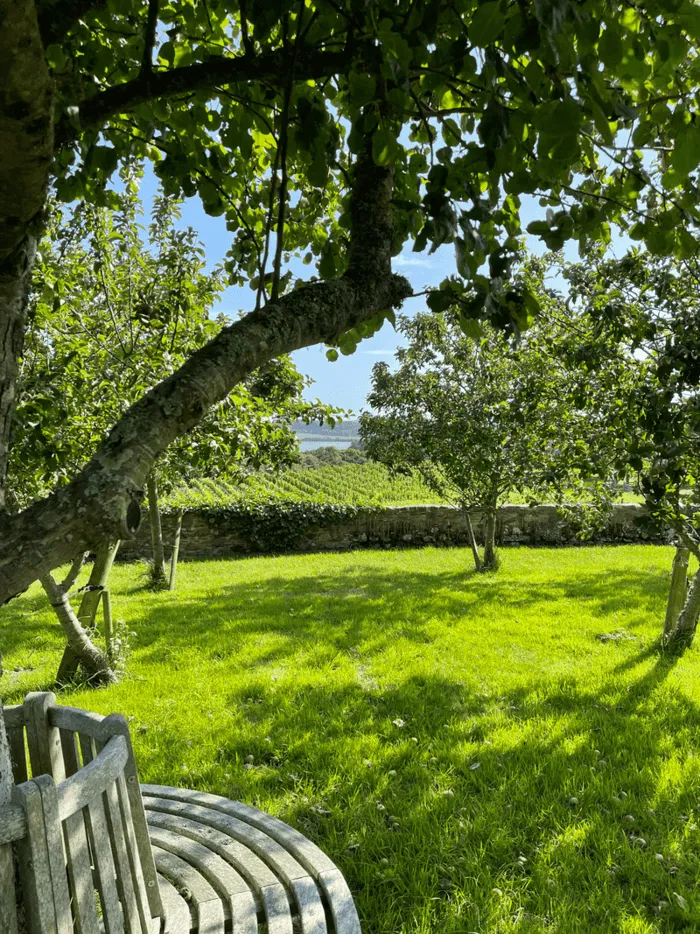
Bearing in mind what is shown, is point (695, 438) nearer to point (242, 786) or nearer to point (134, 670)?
point (242, 786)

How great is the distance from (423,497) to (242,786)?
18.4 m

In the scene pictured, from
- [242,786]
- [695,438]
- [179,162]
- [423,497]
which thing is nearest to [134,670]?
[242,786]

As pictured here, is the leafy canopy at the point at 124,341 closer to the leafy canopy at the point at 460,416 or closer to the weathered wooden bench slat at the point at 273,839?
the weathered wooden bench slat at the point at 273,839

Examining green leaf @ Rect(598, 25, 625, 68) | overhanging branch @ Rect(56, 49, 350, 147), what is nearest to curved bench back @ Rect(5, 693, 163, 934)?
overhanging branch @ Rect(56, 49, 350, 147)

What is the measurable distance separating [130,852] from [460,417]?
11.0 metres

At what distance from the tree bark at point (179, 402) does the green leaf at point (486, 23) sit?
99 centimetres

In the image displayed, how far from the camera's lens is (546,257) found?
1096cm

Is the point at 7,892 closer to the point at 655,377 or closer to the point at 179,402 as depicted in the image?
the point at 179,402

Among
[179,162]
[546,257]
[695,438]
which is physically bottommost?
[695,438]

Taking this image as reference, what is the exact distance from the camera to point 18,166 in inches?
65.8

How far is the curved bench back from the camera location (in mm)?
1680

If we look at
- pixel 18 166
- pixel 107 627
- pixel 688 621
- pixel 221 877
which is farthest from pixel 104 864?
pixel 688 621

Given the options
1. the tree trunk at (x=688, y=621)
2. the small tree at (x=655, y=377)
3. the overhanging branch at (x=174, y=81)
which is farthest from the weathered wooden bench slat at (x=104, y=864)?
the tree trunk at (x=688, y=621)

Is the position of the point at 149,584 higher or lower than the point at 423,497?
lower
